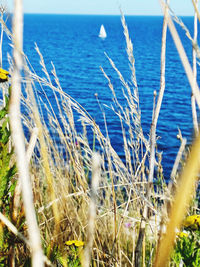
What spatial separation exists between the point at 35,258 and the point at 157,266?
0.08 meters

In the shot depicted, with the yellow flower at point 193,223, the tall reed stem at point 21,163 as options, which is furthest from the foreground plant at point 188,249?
the tall reed stem at point 21,163

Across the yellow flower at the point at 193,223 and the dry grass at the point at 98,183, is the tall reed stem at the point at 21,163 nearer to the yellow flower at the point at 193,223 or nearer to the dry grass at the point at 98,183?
the dry grass at the point at 98,183

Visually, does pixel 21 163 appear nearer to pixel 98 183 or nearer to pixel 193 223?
pixel 98 183

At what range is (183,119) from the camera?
12.8 m

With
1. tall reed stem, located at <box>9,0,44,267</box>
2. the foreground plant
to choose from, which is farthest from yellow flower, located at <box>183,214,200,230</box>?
tall reed stem, located at <box>9,0,44,267</box>

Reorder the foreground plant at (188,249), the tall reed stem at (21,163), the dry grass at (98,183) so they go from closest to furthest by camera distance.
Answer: the tall reed stem at (21,163) < the dry grass at (98,183) < the foreground plant at (188,249)

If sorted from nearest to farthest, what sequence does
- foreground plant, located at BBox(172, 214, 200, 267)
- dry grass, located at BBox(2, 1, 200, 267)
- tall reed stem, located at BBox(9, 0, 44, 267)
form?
1. tall reed stem, located at BBox(9, 0, 44, 267)
2. dry grass, located at BBox(2, 1, 200, 267)
3. foreground plant, located at BBox(172, 214, 200, 267)

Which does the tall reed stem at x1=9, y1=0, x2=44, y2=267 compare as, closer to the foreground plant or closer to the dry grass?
the dry grass

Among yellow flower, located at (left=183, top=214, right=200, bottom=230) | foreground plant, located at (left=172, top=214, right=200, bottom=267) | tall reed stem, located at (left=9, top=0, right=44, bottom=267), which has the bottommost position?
foreground plant, located at (left=172, top=214, right=200, bottom=267)

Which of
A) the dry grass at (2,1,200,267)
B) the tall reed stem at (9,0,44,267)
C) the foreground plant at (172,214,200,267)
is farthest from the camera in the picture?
the foreground plant at (172,214,200,267)

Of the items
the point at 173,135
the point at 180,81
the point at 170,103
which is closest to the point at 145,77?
the point at 180,81

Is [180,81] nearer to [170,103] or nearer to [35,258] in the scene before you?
[170,103]

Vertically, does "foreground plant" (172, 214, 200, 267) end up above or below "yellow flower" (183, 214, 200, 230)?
below

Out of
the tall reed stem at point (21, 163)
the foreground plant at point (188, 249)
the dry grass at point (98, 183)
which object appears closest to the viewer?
the tall reed stem at point (21, 163)
